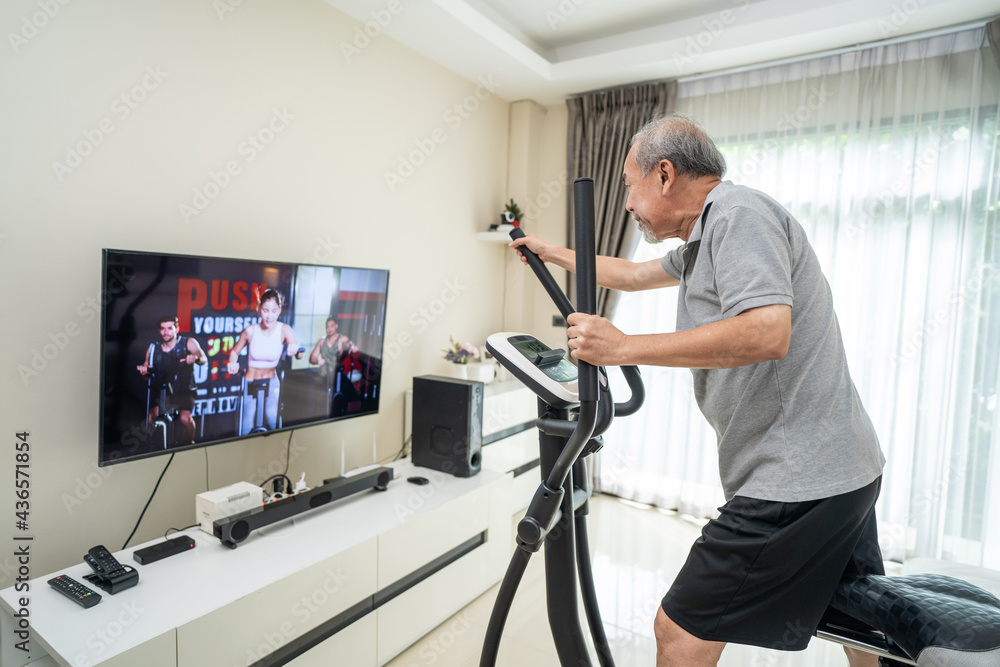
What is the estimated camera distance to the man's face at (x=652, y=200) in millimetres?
1446

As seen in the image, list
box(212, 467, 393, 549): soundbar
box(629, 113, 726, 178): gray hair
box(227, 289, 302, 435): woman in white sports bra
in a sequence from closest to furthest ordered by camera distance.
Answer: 1. box(629, 113, 726, 178): gray hair
2. box(212, 467, 393, 549): soundbar
3. box(227, 289, 302, 435): woman in white sports bra

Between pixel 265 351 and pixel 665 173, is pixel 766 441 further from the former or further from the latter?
pixel 265 351

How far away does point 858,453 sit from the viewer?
125 centimetres

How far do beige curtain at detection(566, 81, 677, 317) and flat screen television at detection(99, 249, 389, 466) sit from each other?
1.66 m

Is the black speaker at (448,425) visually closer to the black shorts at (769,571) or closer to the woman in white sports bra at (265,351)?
the woman in white sports bra at (265,351)

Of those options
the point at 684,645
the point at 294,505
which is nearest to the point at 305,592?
the point at 294,505

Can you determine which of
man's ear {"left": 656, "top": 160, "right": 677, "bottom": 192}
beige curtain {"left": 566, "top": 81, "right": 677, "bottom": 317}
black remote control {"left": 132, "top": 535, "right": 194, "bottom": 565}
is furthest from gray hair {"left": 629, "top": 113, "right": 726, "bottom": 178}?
beige curtain {"left": 566, "top": 81, "right": 677, "bottom": 317}

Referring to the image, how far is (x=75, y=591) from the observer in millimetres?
1538

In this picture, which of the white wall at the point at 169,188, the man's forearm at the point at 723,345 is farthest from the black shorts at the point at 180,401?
the man's forearm at the point at 723,345

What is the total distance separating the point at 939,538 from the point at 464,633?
2.39 meters

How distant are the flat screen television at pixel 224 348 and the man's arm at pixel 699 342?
1.31 m

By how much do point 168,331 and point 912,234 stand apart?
331cm

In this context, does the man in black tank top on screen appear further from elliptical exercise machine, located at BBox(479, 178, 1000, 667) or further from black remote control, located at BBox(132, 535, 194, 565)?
elliptical exercise machine, located at BBox(479, 178, 1000, 667)

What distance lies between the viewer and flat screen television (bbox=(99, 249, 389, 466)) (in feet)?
5.74
